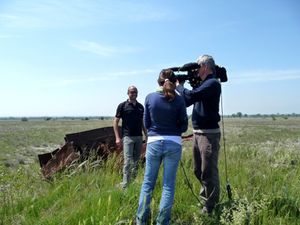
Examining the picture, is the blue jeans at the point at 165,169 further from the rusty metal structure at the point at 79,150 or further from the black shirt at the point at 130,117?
the rusty metal structure at the point at 79,150

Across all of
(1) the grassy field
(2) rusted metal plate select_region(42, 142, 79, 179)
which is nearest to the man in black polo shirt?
(1) the grassy field

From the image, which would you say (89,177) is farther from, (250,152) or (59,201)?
(250,152)

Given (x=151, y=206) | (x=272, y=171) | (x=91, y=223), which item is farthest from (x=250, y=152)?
(x=91, y=223)

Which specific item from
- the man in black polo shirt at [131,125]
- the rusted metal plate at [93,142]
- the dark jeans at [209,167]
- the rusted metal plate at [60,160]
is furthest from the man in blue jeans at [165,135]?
the rusted metal plate at [93,142]

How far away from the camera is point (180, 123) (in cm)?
467

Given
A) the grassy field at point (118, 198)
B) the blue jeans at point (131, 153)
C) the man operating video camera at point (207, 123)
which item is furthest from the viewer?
the blue jeans at point (131, 153)

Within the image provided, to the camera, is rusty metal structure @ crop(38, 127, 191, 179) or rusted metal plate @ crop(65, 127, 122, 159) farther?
rusted metal plate @ crop(65, 127, 122, 159)

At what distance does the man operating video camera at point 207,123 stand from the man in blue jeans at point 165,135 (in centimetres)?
30

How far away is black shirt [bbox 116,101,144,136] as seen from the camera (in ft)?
23.8

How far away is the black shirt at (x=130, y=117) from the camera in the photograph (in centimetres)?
725

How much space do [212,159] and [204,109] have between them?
66 centimetres

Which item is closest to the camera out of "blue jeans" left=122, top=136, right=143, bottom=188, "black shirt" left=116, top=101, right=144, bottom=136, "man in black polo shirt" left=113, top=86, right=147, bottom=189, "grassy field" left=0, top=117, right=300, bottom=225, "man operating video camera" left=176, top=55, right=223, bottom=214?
"grassy field" left=0, top=117, right=300, bottom=225

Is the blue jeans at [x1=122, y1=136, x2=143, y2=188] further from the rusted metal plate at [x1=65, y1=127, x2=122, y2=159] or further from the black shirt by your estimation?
the rusted metal plate at [x1=65, y1=127, x2=122, y2=159]

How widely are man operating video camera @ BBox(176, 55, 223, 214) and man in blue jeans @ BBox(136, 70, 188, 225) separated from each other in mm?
300
